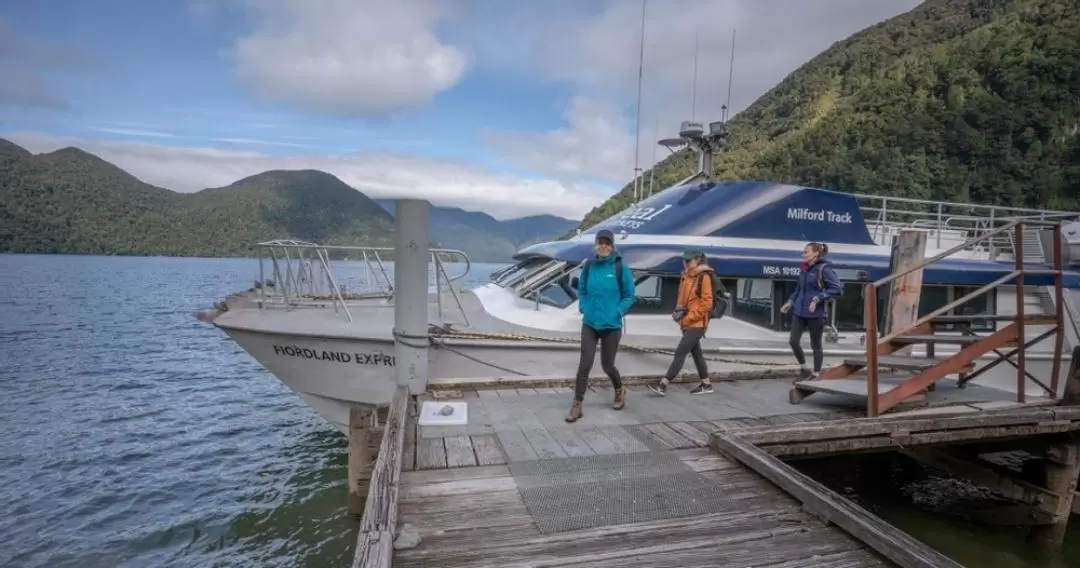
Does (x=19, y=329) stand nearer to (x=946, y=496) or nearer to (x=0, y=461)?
(x=0, y=461)

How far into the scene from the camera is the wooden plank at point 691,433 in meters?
4.39

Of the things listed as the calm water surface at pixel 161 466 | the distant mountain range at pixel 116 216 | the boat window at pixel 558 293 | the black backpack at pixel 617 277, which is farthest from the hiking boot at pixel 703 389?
the distant mountain range at pixel 116 216

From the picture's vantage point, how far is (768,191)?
371 inches

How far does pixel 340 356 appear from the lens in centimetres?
733

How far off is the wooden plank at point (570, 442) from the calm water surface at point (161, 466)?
11.0 ft

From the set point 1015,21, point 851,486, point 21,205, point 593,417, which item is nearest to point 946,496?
point 851,486

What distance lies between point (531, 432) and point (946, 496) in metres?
6.33

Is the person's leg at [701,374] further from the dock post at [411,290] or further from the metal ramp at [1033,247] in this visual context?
the metal ramp at [1033,247]

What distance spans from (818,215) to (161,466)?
11246mm

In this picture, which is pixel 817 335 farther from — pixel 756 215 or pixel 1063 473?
pixel 756 215

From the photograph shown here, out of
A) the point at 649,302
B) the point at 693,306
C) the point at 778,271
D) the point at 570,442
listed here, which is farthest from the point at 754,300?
the point at 570,442

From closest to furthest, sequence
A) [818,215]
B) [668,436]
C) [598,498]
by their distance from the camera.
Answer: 1. [598,498]
2. [668,436]
3. [818,215]

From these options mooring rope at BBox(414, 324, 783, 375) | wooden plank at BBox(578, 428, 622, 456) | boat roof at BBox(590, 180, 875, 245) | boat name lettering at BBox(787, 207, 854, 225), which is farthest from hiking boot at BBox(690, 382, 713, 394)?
boat name lettering at BBox(787, 207, 854, 225)

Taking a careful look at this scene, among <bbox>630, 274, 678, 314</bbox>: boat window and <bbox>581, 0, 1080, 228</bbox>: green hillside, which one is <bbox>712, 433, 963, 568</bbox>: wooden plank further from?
<bbox>581, 0, 1080, 228</bbox>: green hillside
